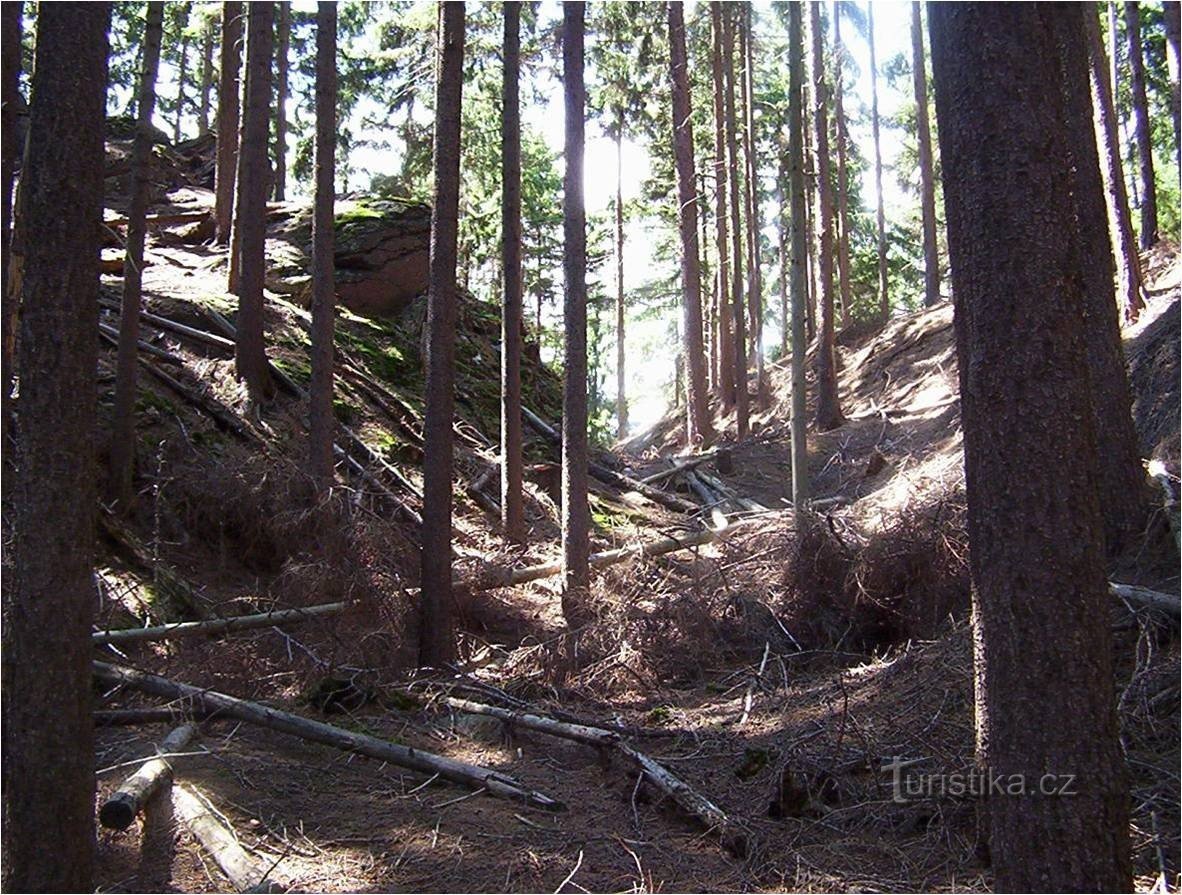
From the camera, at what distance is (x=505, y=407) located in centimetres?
1309

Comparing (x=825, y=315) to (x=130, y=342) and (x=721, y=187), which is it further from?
(x=130, y=342)

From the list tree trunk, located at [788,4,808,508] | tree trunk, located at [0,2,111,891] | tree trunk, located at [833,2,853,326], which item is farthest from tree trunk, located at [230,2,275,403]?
tree trunk, located at [833,2,853,326]

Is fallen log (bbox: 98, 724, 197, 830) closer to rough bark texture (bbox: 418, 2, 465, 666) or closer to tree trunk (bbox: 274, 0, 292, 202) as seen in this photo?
rough bark texture (bbox: 418, 2, 465, 666)

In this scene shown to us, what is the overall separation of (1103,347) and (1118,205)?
34.0ft

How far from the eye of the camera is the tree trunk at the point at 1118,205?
1531 centimetres

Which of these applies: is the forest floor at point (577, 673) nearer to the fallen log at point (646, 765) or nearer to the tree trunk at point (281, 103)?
the fallen log at point (646, 765)

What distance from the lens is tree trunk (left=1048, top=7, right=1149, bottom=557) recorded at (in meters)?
7.24

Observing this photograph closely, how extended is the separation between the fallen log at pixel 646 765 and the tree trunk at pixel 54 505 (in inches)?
131

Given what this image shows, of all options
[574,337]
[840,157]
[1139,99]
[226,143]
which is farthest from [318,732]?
[840,157]

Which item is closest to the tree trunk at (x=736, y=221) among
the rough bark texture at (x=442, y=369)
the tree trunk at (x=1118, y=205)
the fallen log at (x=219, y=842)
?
the tree trunk at (x=1118, y=205)

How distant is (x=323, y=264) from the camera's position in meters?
12.3

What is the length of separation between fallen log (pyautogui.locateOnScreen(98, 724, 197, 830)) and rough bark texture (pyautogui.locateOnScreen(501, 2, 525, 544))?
7233mm

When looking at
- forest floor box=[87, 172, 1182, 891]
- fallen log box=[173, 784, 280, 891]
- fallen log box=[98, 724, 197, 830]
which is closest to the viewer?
fallen log box=[173, 784, 280, 891]

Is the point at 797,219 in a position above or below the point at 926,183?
below
